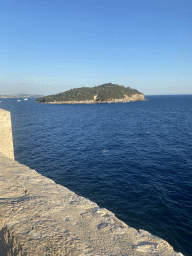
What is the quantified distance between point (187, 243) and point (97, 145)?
21.7m

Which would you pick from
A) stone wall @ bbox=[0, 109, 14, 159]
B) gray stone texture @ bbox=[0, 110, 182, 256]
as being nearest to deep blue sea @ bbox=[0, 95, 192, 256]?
stone wall @ bbox=[0, 109, 14, 159]

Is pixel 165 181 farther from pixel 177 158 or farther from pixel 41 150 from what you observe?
pixel 41 150

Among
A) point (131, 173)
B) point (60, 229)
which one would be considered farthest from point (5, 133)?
point (131, 173)

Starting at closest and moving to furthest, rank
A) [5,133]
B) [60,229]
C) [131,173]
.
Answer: [60,229]
[5,133]
[131,173]

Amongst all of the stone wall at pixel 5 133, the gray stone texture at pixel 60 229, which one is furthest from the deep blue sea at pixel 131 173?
the gray stone texture at pixel 60 229

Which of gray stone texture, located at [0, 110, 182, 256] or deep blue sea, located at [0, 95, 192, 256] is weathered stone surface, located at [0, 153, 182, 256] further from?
deep blue sea, located at [0, 95, 192, 256]

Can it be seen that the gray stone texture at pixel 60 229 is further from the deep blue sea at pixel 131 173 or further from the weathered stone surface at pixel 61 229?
the deep blue sea at pixel 131 173

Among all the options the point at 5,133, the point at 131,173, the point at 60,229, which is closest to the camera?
the point at 60,229

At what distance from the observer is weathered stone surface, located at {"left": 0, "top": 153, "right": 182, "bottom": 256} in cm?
405

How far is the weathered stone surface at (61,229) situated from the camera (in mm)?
4047

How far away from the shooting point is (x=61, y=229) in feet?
15.1

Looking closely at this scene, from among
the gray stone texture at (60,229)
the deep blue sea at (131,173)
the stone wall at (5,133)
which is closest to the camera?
the gray stone texture at (60,229)

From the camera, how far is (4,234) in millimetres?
4559

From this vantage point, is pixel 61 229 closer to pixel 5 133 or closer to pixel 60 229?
pixel 60 229
